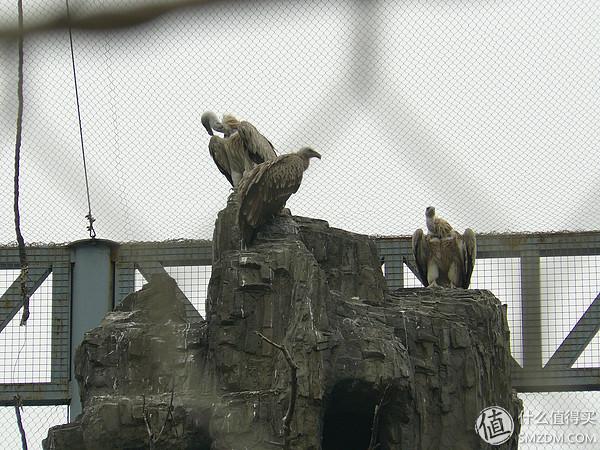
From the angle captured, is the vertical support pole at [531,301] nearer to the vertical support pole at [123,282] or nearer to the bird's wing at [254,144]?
the bird's wing at [254,144]

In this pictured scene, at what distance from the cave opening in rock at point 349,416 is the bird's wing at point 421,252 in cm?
248

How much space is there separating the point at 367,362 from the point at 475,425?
5.66 ft

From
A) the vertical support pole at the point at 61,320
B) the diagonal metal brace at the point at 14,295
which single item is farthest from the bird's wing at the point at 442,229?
the diagonal metal brace at the point at 14,295

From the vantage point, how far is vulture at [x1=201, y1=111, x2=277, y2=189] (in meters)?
12.2

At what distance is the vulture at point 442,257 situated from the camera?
12.6m

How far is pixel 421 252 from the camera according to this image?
12.8m

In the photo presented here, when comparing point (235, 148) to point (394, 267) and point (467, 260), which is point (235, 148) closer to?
point (467, 260)

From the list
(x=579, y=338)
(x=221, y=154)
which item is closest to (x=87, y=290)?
(x=221, y=154)

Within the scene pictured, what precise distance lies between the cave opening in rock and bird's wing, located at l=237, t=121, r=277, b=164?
9.65ft

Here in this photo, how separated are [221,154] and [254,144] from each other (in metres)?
0.42

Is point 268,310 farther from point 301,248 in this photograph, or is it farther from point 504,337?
point 504,337

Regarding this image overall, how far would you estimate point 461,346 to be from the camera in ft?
35.3

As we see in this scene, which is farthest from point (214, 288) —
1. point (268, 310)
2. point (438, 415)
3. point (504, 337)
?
point (504, 337)

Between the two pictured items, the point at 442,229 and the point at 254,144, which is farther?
the point at 442,229
